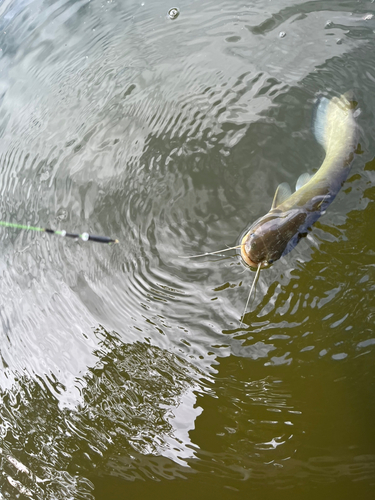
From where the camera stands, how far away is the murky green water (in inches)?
80.3

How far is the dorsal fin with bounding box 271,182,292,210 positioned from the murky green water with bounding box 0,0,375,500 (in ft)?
0.31

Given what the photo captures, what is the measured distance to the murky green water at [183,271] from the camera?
6.69ft

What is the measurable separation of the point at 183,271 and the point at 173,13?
6.58 feet

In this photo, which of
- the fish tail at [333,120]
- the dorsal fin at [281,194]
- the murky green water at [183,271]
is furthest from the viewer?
the fish tail at [333,120]

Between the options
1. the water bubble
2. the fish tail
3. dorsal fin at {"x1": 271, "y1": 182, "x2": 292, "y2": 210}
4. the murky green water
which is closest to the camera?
A: the murky green water

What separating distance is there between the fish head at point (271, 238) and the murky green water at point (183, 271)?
0.14m

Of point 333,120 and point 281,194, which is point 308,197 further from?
point 333,120

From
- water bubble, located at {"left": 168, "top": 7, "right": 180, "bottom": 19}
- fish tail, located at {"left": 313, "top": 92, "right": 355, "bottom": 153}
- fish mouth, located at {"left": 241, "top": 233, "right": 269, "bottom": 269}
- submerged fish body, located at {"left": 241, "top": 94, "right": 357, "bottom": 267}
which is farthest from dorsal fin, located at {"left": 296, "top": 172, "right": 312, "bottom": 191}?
water bubble, located at {"left": 168, "top": 7, "right": 180, "bottom": 19}

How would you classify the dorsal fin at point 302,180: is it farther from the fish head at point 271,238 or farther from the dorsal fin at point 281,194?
the fish head at point 271,238

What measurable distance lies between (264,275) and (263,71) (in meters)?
1.40

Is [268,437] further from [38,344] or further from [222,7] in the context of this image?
[222,7]

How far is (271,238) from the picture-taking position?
208cm

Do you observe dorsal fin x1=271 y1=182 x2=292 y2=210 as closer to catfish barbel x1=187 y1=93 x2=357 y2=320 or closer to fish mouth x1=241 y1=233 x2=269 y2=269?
catfish barbel x1=187 y1=93 x2=357 y2=320

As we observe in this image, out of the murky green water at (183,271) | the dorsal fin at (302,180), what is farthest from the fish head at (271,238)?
the dorsal fin at (302,180)
